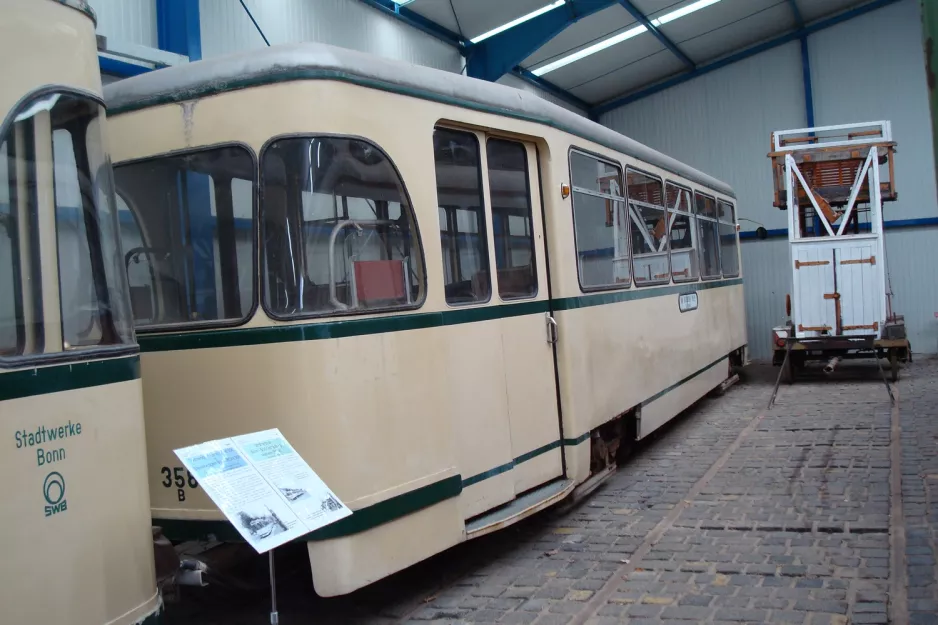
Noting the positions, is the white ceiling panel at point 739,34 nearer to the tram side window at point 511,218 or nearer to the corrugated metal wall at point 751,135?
the corrugated metal wall at point 751,135

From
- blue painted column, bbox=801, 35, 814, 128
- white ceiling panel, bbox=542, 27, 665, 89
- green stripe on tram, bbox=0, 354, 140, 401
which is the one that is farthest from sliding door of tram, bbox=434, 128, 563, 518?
blue painted column, bbox=801, 35, 814, 128

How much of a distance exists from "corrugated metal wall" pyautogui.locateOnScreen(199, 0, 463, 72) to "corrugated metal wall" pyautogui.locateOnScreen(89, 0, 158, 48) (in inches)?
27.3

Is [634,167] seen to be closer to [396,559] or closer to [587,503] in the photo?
[587,503]

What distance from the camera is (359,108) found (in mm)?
4363

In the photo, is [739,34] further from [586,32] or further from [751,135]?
[586,32]

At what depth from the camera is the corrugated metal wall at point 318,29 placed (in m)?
9.14

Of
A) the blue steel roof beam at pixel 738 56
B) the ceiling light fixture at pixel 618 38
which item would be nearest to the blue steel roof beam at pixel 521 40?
the ceiling light fixture at pixel 618 38

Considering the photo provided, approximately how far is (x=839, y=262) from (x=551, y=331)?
782 cm

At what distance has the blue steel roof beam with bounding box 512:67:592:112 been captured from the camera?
616 inches

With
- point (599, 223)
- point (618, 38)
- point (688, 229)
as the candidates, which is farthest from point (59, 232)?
point (618, 38)

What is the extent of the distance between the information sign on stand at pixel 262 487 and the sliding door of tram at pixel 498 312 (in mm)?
1352

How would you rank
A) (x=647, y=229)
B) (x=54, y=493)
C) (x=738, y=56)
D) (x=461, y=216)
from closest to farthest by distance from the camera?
1. (x=54, y=493)
2. (x=461, y=216)
3. (x=647, y=229)
4. (x=738, y=56)

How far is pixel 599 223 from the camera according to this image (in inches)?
269

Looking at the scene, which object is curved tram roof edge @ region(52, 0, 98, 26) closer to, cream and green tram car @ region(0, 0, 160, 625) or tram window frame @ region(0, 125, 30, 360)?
cream and green tram car @ region(0, 0, 160, 625)
